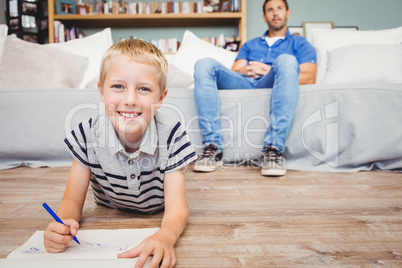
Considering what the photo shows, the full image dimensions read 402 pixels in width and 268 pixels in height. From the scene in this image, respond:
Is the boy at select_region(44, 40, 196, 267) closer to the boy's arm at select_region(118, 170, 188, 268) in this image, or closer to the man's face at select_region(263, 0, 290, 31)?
the boy's arm at select_region(118, 170, 188, 268)

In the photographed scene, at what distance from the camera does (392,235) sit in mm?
653

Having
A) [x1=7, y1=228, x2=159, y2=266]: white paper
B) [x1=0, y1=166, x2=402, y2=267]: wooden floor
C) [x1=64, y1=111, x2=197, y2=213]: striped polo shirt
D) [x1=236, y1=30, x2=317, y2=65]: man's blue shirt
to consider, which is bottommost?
[x1=0, y1=166, x2=402, y2=267]: wooden floor

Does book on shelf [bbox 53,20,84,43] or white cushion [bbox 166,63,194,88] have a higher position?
book on shelf [bbox 53,20,84,43]

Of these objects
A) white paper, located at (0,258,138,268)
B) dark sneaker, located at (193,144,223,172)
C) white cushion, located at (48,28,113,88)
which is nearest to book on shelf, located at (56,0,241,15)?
white cushion, located at (48,28,113,88)

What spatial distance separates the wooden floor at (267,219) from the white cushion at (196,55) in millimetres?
1200

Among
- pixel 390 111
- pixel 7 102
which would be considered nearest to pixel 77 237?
pixel 7 102

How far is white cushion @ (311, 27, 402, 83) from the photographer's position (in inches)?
78.8

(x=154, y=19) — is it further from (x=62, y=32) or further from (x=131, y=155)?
(x=131, y=155)

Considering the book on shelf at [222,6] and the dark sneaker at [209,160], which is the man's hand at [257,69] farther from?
the book on shelf at [222,6]

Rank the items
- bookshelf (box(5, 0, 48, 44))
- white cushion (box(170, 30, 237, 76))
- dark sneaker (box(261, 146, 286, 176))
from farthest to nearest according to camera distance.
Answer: bookshelf (box(5, 0, 48, 44)) → white cushion (box(170, 30, 237, 76)) → dark sneaker (box(261, 146, 286, 176))

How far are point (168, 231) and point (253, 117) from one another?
949 mm

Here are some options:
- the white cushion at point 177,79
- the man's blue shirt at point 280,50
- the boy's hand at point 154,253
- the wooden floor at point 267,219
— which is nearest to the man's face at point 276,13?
the man's blue shirt at point 280,50

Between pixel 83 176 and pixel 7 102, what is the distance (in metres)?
1.01

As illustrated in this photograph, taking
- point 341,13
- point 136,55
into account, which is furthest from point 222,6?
point 136,55
